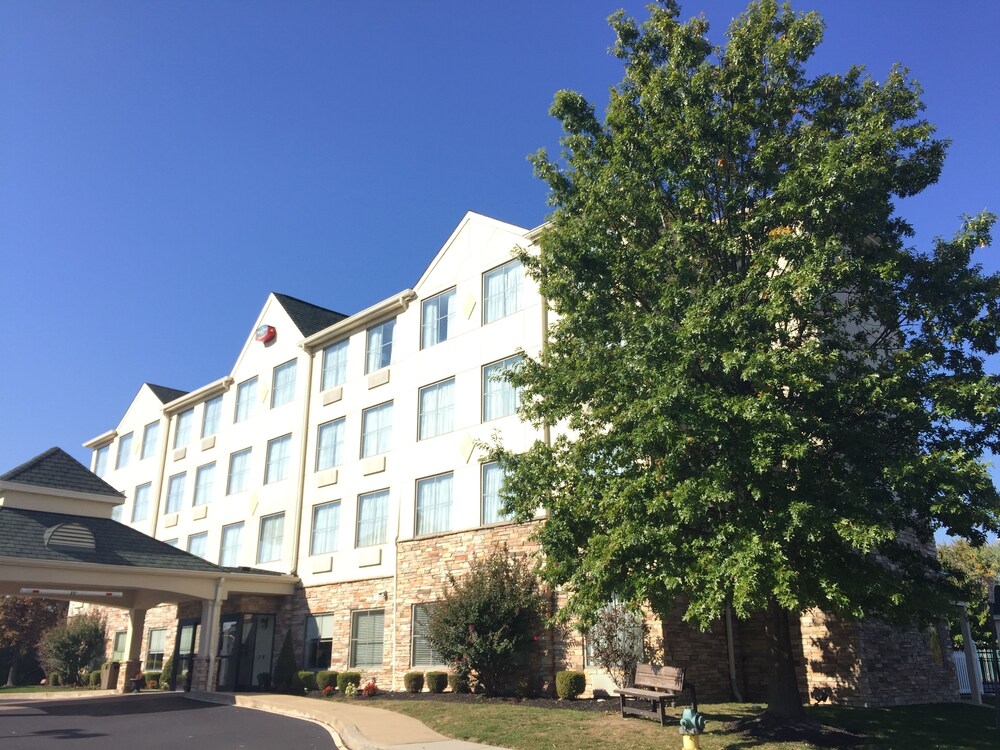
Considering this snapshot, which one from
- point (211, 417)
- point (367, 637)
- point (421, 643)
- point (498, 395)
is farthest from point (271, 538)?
point (498, 395)

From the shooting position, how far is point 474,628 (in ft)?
63.3

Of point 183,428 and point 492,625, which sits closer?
point 492,625

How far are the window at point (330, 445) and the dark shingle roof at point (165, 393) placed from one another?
13937 mm

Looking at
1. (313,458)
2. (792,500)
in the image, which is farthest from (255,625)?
(792,500)

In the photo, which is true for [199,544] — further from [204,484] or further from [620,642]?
[620,642]

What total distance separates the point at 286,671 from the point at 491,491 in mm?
9730

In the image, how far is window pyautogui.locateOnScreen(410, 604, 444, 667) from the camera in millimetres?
22312

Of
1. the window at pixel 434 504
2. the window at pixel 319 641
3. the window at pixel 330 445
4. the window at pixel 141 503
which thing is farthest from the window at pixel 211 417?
the window at pixel 434 504

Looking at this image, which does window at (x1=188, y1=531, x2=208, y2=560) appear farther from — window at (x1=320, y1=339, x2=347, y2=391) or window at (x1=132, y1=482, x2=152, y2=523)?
window at (x1=320, y1=339, x2=347, y2=391)

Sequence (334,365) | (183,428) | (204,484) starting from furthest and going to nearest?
(183,428)
(204,484)
(334,365)

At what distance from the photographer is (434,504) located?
79.2 ft

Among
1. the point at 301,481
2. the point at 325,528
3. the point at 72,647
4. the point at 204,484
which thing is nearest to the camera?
the point at 325,528

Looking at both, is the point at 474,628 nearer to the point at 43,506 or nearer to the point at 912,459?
the point at 912,459

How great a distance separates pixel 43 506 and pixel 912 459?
2536 centimetres
